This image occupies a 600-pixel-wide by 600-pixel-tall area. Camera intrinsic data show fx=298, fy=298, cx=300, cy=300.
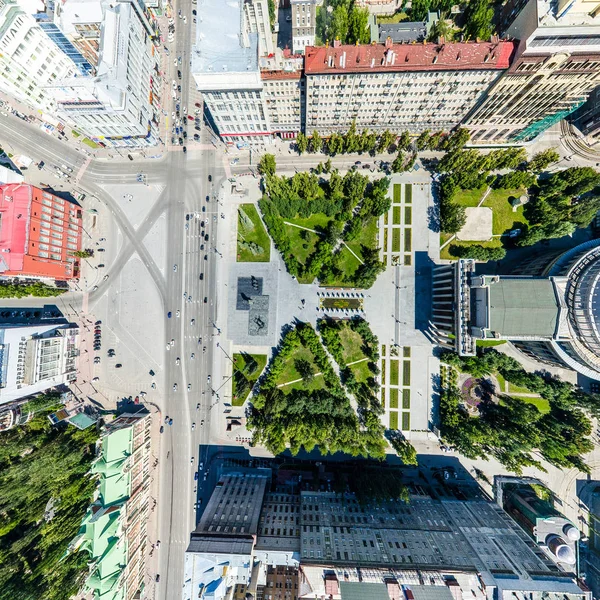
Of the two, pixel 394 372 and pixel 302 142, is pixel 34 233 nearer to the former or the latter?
pixel 302 142

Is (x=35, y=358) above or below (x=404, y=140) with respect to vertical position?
below

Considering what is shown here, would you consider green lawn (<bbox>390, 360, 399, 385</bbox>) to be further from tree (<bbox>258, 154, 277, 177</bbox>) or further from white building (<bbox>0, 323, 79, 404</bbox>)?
white building (<bbox>0, 323, 79, 404</bbox>)

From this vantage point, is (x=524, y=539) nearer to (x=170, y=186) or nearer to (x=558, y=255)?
(x=558, y=255)

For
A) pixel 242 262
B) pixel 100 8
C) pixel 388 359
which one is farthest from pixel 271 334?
pixel 100 8

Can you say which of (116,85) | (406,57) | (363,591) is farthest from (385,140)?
(363,591)

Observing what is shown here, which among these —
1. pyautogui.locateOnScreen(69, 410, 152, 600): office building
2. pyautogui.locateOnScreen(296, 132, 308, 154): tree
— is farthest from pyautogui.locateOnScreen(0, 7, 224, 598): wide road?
pyautogui.locateOnScreen(296, 132, 308, 154): tree

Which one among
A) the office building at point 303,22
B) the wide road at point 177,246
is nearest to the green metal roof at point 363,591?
the wide road at point 177,246

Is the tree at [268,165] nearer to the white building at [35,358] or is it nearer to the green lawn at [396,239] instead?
the green lawn at [396,239]
